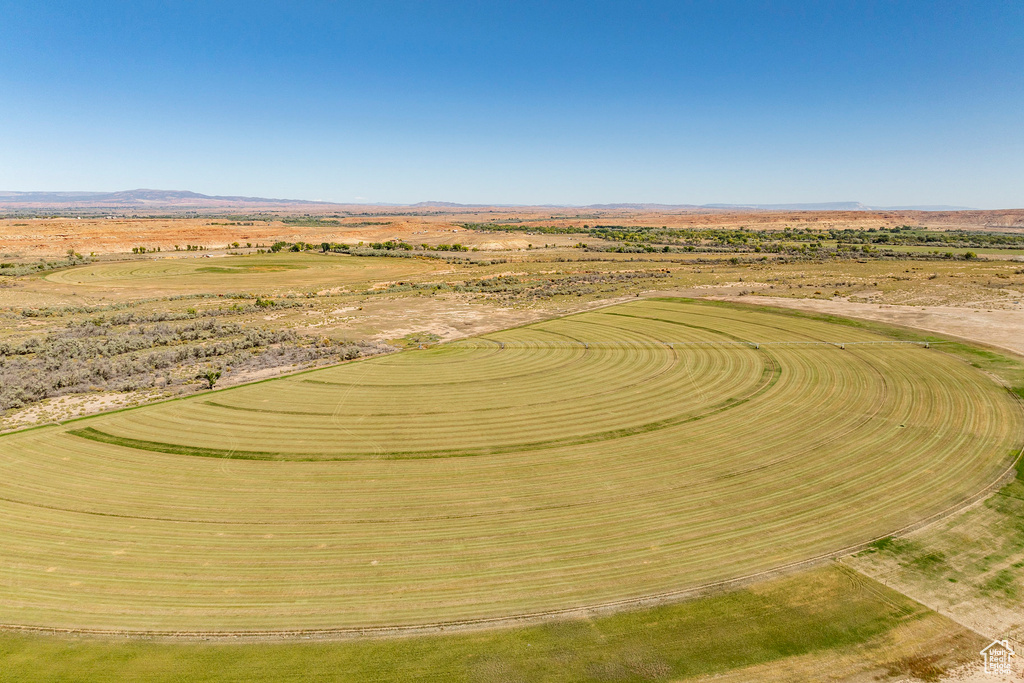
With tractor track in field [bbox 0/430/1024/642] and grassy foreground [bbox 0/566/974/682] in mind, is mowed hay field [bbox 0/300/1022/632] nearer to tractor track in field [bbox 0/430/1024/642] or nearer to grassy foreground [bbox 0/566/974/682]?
tractor track in field [bbox 0/430/1024/642]

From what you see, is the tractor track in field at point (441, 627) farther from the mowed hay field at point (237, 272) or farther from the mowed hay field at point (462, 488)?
the mowed hay field at point (237, 272)

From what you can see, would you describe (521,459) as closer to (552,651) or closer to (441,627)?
(441,627)

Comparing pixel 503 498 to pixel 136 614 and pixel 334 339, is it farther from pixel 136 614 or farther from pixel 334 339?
pixel 334 339

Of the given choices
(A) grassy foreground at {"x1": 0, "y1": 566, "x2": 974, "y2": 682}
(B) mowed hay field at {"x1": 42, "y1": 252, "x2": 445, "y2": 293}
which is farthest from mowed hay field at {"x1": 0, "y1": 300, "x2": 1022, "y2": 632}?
(B) mowed hay field at {"x1": 42, "y1": 252, "x2": 445, "y2": 293}

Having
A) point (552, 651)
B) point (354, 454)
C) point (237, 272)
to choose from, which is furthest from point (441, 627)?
point (237, 272)

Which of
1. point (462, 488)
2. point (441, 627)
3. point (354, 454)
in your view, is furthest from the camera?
point (354, 454)

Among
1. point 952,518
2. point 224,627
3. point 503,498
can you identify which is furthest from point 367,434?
point 952,518

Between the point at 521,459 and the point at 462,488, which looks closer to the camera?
the point at 462,488
